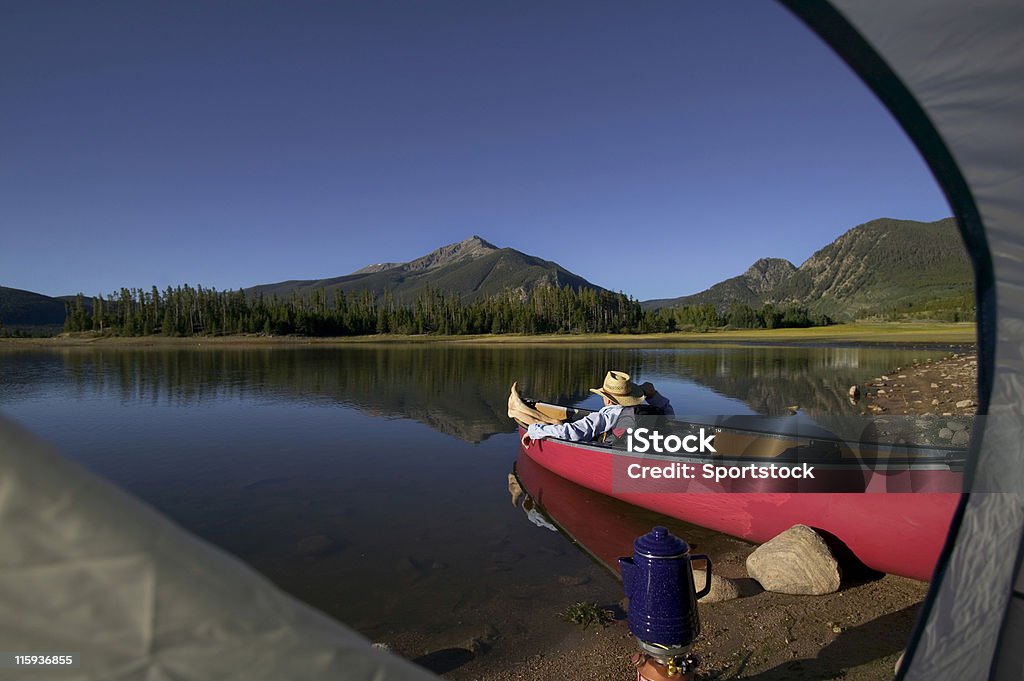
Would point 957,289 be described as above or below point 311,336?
above

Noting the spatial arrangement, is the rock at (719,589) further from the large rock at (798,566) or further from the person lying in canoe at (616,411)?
the person lying in canoe at (616,411)

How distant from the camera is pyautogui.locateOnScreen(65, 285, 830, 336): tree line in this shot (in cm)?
10394

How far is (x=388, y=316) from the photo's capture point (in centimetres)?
11400

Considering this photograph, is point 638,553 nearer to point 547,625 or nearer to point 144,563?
point 547,625

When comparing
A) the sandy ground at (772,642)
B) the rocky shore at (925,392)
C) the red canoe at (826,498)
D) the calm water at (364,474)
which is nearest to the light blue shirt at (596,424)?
the red canoe at (826,498)

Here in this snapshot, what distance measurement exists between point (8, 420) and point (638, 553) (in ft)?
11.3

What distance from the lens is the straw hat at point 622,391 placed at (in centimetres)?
933

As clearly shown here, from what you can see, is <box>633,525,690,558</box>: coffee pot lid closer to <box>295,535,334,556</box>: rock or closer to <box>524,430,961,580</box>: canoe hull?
<box>524,430,961,580</box>: canoe hull

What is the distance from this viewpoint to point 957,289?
170500mm

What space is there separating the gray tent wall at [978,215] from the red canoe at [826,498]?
3.47m

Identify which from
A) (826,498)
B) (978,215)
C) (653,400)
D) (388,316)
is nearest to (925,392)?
(653,400)

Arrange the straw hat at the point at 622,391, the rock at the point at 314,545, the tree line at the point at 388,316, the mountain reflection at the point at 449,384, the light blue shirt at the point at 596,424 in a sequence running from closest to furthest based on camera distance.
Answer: the rock at the point at 314,545 → the straw hat at the point at 622,391 → the light blue shirt at the point at 596,424 → the mountain reflection at the point at 449,384 → the tree line at the point at 388,316

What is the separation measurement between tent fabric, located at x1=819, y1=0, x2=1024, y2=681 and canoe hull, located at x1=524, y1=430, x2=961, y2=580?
3.49 metres

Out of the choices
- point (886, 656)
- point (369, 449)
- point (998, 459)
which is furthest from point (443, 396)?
point (998, 459)
